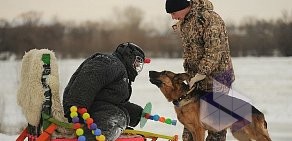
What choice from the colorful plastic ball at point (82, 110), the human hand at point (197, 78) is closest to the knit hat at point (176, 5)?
the human hand at point (197, 78)

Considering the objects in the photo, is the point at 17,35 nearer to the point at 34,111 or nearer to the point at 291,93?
the point at 291,93

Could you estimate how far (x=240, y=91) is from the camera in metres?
5.16

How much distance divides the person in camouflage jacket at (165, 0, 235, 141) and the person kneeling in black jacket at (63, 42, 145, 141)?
0.68 meters

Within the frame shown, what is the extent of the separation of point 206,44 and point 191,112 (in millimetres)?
645

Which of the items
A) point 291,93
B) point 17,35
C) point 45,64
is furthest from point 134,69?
point 17,35

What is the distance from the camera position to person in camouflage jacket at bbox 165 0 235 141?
382 centimetres

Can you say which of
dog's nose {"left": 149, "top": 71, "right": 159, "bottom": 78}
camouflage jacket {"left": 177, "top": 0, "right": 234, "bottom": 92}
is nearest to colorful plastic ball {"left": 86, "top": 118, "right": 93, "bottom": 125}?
camouflage jacket {"left": 177, "top": 0, "right": 234, "bottom": 92}

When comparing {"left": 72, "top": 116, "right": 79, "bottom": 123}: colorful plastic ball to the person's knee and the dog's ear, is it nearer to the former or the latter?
the person's knee

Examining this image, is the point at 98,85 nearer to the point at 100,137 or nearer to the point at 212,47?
the point at 100,137

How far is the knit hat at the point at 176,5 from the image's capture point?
154 inches

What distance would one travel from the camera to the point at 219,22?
12.7 feet

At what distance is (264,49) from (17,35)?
23.4 feet

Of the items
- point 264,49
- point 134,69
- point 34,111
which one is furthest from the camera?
point 264,49

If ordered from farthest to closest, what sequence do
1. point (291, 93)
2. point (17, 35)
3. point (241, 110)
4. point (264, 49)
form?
point (264, 49), point (17, 35), point (291, 93), point (241, 110)
